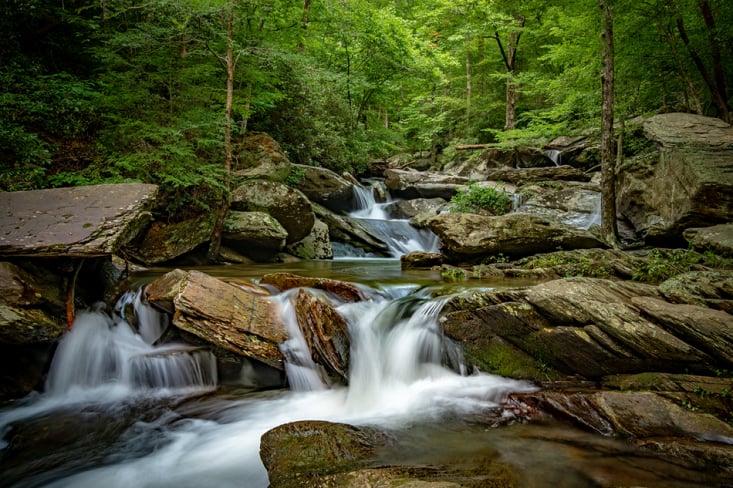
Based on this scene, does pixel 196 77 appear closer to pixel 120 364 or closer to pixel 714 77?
pixel 120 364

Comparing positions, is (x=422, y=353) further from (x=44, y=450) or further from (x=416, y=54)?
→ (x=416, y=54)

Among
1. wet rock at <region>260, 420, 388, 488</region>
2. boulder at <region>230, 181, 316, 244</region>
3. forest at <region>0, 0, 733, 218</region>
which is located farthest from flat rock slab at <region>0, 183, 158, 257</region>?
boulder at <region>230, 181, 316, 244</region>

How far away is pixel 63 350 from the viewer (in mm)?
4859

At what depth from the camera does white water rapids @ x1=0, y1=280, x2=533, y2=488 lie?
11.2 feet

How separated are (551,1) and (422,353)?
53.3ft

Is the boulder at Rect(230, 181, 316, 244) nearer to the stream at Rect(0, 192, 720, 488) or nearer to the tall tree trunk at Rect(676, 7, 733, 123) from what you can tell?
the stream at Rect(0, 192, 720, 488)

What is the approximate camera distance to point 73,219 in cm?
488

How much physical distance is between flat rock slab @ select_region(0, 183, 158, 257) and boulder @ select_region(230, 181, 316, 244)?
4.53 m

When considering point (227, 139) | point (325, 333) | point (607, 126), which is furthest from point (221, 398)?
point (607, 126)

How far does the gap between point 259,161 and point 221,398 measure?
320 inches

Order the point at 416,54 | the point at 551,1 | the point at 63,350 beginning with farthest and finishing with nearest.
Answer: the point at 416,54, the point at 551,1, the point at 63,350

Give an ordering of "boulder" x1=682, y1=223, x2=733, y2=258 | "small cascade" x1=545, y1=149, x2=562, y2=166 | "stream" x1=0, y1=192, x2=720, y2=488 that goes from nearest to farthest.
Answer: "stream" x1=0, y1=192, x2=720, y2=488 < "boulder" x1=682, y1=223, x2=733, y2=258 < "small cascade" x1=545, y1=149, x2=562, y2=166

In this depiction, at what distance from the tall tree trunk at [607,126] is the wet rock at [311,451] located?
8381 millimetres

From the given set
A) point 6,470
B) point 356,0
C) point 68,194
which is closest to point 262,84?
point 68,194
